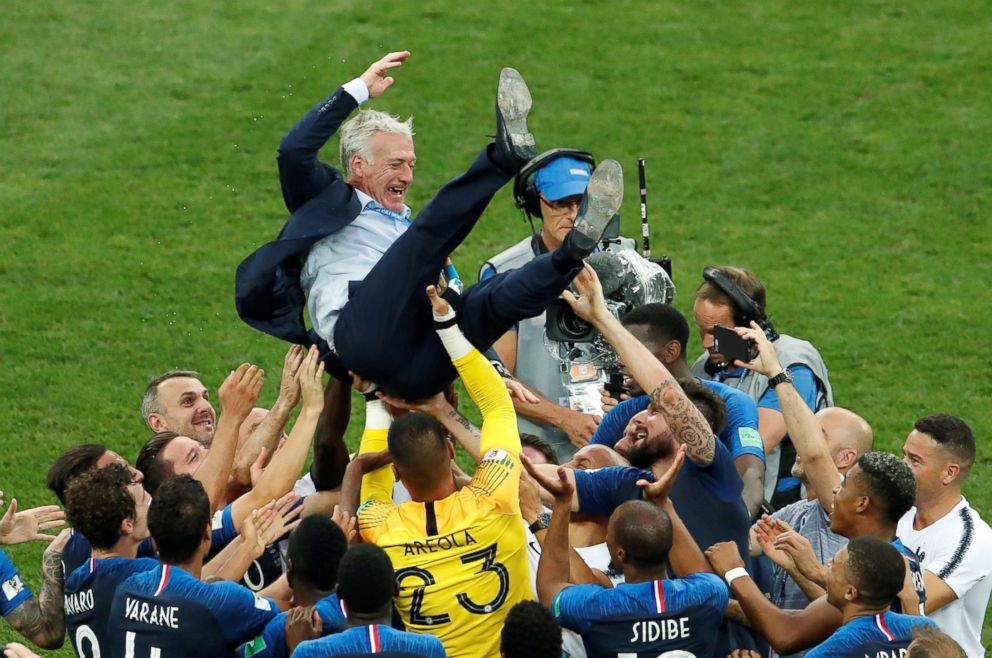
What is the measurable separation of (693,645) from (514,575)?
0.70 m

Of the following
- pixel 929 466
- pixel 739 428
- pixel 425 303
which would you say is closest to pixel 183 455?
pixel 425 303

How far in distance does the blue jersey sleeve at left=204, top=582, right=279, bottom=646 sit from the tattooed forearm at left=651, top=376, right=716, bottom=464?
1674mm

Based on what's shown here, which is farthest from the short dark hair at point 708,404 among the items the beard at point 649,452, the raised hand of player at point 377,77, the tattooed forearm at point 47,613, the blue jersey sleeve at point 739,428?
the tattooed forearm at point 47,613

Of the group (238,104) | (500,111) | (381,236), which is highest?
(500,111)

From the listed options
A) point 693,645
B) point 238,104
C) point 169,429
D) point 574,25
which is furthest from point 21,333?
point 693,645

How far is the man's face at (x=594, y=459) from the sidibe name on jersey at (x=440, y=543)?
3.00 ft

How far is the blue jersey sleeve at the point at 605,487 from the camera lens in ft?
20.2

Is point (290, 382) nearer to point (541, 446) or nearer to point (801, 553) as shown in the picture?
point (541, 446)

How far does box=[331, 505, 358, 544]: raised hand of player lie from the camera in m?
5.92

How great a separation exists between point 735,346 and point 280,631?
2.38 meters

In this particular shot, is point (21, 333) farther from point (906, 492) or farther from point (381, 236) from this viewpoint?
point (906, 492)

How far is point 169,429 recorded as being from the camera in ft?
25.0

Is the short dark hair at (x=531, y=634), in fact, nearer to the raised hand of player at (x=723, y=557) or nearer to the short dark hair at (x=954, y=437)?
the raised hand of player at (x=723, y=557)

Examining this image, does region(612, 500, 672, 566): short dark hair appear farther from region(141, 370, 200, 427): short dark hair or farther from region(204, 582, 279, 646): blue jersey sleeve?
region(141, 370, 200, 427): short dark hair
